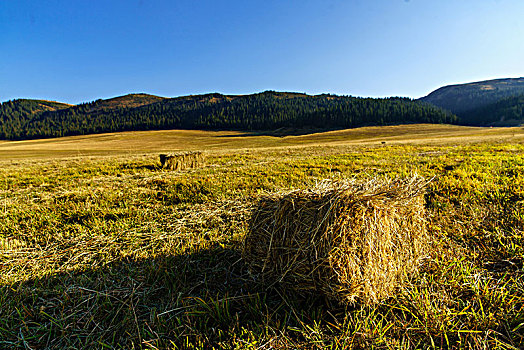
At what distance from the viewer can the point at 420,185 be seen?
2977mm

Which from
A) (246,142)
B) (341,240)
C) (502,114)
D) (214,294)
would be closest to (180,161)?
(214,294)

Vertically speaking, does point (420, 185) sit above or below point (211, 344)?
above

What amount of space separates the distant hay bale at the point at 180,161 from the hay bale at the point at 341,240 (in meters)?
12.9

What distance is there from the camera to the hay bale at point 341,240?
2318mm

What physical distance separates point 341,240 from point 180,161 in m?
14.0

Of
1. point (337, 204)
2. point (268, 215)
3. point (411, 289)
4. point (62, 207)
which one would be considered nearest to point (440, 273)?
point (411, 289)

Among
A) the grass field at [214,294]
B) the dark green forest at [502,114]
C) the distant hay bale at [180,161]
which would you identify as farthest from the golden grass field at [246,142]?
the dark green forest at [502,114]

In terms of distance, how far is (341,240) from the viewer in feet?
7.64

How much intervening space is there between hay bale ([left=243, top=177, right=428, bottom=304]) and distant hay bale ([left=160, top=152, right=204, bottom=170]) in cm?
1292

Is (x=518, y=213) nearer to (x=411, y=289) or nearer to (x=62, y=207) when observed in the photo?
(x=411, y=289)

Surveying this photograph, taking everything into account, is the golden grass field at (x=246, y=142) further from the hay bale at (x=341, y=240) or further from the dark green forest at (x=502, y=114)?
the dark green forest at (x=502, y=114)

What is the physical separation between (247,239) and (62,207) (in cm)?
559

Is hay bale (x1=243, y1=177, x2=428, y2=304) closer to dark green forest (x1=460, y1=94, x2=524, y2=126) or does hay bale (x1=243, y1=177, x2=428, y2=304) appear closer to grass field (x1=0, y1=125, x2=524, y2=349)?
grass field (x1=0, y1=125, x2=524, y2=349)

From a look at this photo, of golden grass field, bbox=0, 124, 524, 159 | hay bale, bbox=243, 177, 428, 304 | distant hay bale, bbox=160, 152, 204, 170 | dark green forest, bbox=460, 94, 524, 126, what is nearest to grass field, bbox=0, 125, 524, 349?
hay bale, bbox=243, 177, 428, 304
